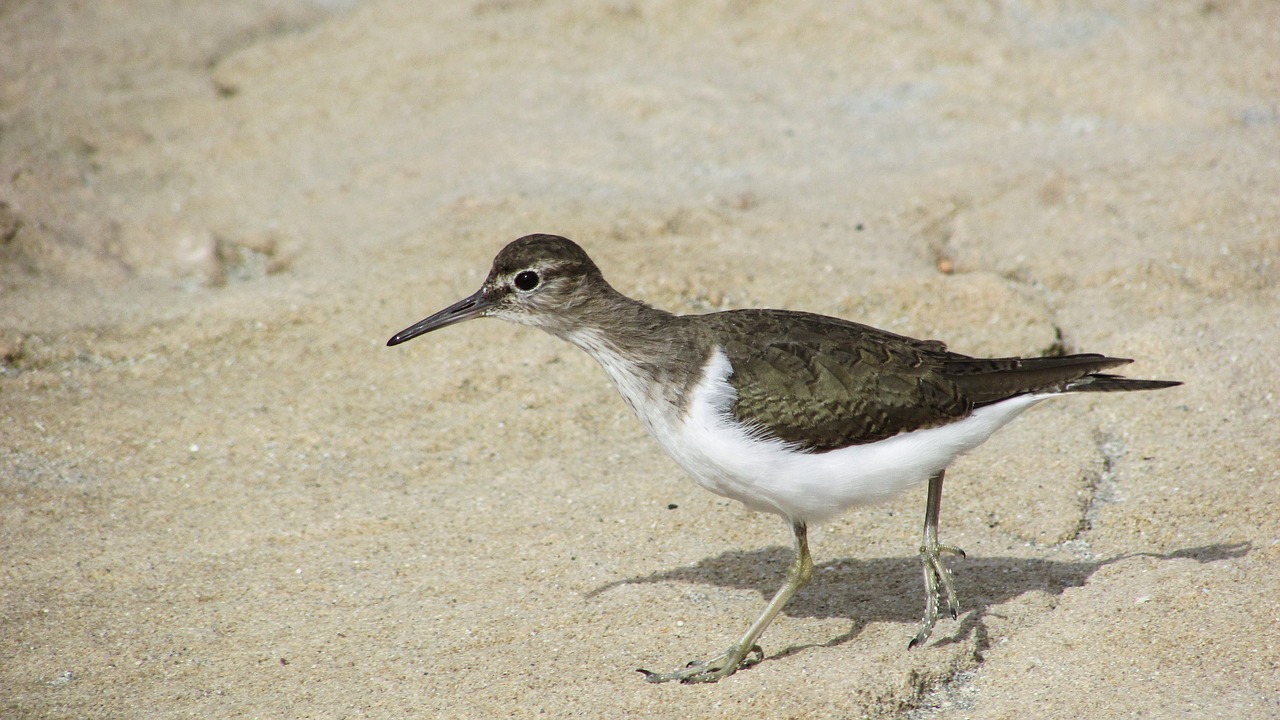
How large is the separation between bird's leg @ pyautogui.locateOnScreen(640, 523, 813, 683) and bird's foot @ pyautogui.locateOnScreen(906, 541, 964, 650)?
52 centimetres

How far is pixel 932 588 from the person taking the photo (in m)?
4.91

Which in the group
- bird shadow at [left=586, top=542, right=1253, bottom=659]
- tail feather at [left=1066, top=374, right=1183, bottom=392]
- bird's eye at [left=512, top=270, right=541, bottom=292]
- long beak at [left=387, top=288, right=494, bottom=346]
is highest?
bird's eye at [left=512, top=270, right=541, bottom=292]

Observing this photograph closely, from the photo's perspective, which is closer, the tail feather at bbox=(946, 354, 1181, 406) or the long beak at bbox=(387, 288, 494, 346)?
the tail feather at bbox=(946, 354, 1181, 406)

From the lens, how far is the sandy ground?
480 cm

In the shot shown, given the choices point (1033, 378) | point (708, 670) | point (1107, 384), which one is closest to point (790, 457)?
point (708, 670)

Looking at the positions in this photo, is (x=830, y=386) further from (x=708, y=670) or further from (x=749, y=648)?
(x=708, y=670)

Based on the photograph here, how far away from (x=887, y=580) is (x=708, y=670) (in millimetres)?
1237

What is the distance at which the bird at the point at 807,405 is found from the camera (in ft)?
15.4

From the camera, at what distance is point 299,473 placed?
632 centimetres

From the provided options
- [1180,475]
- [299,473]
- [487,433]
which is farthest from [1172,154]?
[299,473]

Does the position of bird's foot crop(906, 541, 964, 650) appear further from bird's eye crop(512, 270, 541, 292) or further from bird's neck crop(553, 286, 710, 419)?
bird's eye crop(512, 270, 541, 292)

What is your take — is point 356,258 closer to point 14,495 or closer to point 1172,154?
point 14,495

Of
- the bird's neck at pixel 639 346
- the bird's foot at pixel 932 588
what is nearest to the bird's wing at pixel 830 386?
the bird's neck at pixel 639 346

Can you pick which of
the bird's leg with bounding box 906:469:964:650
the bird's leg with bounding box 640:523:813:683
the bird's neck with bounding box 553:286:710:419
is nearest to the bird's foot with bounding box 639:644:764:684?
the bird's leg with bounding box 640:523:813:683
